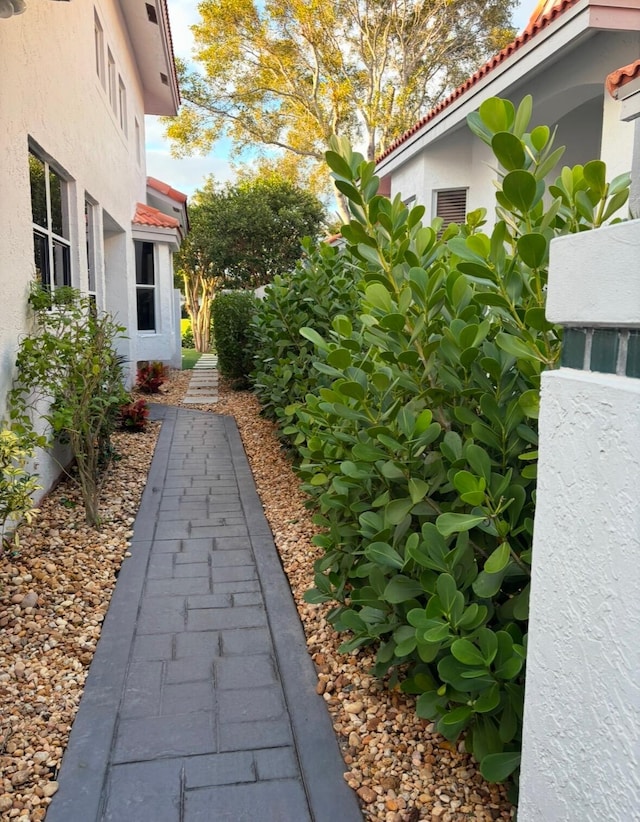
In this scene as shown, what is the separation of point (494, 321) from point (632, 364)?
1.43 metres

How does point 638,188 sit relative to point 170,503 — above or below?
above

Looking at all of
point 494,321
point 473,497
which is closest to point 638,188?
point 494,321

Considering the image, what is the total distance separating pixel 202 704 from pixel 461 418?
1.81m

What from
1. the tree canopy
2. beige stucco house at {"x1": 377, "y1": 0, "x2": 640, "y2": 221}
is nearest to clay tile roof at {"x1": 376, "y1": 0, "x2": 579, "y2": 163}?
beige stucco house at {"x1": 377, "y1": 0, "x2": 640, "y2": 221}

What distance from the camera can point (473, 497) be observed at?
1.90 metres

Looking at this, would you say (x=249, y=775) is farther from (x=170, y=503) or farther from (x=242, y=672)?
(x=170, y=503)

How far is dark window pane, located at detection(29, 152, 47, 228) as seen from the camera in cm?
548

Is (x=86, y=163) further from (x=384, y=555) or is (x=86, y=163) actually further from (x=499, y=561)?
(x=499, y=561)

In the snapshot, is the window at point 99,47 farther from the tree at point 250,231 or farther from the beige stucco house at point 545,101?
the tree at point 250,231

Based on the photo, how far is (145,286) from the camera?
13250mm

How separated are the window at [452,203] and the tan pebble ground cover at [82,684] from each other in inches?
318

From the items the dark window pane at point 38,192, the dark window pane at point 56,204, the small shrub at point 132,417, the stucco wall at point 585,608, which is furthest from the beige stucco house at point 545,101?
the small shrub at point 132,417

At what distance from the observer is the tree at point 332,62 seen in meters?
22.6

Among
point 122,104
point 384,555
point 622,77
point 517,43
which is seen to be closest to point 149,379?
point 122,104
